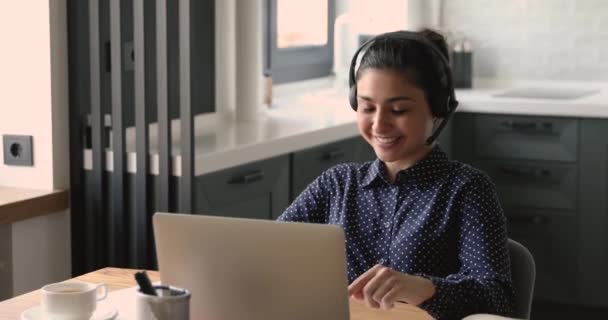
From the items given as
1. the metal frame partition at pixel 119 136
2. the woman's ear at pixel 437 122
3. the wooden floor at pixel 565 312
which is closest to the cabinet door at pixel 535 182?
the wooden floor at pixel 565 312

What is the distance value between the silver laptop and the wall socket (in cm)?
149

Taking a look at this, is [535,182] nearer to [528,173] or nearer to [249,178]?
[528,173]

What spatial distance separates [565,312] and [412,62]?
249cm

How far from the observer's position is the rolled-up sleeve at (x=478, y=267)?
1691 millimetres

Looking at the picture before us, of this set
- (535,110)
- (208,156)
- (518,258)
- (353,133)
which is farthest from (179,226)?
(535,110)

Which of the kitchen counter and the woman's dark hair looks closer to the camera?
the woman's dark hair

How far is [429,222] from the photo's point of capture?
188cm

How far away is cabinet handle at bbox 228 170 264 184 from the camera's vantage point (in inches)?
116

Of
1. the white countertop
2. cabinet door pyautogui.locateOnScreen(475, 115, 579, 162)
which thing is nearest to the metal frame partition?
the white countertop

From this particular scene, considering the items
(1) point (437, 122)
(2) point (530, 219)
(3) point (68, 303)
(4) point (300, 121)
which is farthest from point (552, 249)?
(3) point (68, 303)

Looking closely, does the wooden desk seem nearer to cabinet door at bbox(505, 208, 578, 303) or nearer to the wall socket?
the wall socket

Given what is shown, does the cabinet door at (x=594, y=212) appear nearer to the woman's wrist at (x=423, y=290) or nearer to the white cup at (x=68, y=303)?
the woman's wrist at (x=423, y=290)

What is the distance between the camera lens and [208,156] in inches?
111

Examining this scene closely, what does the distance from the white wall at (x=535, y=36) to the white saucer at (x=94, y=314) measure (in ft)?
10.9
